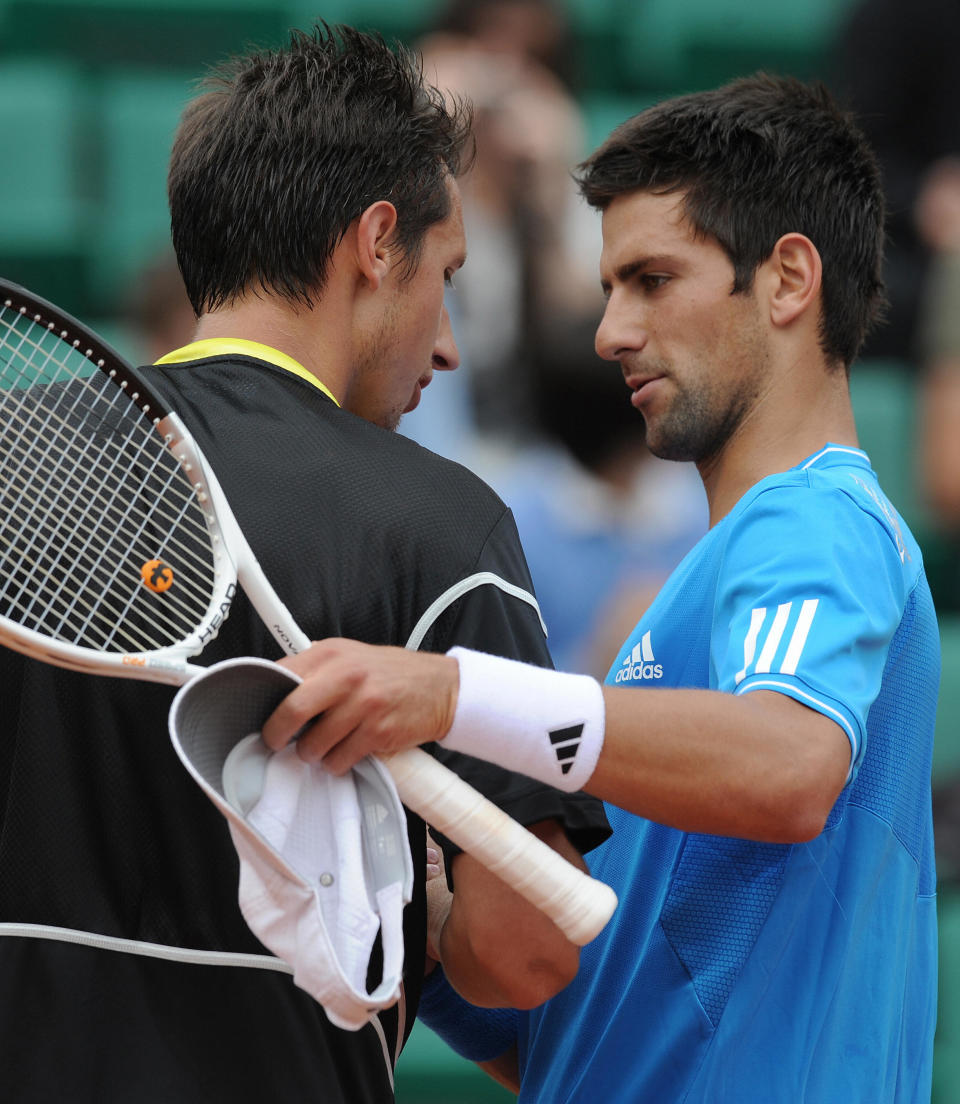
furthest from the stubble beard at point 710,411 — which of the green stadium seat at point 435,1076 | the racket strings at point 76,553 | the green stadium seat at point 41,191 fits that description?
the green stadium seat at point 41,191

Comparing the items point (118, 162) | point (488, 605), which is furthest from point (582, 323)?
point (488, 605)

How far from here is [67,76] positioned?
545cm

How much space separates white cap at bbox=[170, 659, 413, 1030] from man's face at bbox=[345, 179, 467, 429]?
573 millimetres

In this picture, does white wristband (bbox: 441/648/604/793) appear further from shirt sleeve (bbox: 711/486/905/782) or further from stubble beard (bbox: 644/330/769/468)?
stubble beard (bbox: 644/330/769/468)

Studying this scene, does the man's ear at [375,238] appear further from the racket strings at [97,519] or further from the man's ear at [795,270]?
the man's ear at [795,270]

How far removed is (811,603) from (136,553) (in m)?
0.72

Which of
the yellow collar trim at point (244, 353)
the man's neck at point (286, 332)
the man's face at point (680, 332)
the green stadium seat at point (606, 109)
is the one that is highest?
the green stadium seat at point (606, 109)

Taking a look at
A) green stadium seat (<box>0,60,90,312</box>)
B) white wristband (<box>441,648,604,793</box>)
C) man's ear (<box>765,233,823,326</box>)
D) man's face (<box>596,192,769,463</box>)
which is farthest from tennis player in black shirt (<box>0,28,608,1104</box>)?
green stadium seat (<box>0,60,90,312</box>)

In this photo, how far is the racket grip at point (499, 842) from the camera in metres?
1.54

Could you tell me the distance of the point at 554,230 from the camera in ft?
15.5

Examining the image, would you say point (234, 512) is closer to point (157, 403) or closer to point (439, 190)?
point (157, 403)

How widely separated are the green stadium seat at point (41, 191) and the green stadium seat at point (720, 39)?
2.24m

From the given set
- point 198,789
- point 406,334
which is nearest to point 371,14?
point 406,334

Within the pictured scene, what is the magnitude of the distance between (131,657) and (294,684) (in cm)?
16
